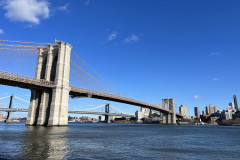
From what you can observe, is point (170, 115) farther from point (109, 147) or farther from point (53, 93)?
point (109, 147)

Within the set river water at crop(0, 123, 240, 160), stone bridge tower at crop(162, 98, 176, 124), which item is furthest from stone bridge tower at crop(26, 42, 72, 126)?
stone bridge tower at crop(162, 98, 176, 124)

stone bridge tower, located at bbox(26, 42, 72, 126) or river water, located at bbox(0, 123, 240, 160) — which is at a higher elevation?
stone bridge tower, located at bbox(26, 42, 72, 126)

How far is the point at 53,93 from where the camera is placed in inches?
1649

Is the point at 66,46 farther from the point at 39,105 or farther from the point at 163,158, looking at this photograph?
the point at 163,158

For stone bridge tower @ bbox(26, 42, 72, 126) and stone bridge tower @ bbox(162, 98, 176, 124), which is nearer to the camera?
stone bridge tower @ bbox(26, 42, 72, 126)

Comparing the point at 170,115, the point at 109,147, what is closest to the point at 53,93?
the point at 109,147

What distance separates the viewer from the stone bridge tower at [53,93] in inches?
1645

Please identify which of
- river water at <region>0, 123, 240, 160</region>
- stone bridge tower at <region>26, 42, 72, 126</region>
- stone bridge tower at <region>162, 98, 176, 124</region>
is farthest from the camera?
stone bridge tower at <region>162, 98, 176, 124</region>

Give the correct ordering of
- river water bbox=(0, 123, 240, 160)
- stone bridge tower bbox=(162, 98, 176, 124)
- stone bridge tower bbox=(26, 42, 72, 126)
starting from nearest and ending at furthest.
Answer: river water bbox=(0, 123, 240, 160) → stone bridge tower bbox=(26, 42, 72, 126) → stone bridge tower bbox=(162, 98, 176, 124)

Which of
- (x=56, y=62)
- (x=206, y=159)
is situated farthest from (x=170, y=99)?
(x=206, y=159)

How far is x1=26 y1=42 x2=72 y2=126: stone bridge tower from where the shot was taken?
4178cm

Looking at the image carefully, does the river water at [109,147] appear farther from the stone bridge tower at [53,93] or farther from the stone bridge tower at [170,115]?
the stone bridge tower at [170,115]

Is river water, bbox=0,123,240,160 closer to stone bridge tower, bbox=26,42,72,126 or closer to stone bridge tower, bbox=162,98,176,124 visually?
stone bridge tower, bbox=26,42,72,126

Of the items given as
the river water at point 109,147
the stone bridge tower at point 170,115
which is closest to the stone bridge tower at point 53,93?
the river water at point 109,147
